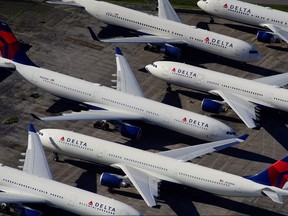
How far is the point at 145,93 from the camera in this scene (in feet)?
380

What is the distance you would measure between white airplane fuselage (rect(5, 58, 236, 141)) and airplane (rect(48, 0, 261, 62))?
13.1 metres

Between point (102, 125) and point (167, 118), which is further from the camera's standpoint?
point (102, 125)

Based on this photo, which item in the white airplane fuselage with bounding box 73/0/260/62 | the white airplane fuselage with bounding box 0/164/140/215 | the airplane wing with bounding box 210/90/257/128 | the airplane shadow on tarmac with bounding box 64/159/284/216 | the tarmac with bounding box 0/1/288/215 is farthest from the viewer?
the white airplane fuselage with bounding box 73/0/260/62

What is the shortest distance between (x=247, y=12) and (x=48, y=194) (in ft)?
172

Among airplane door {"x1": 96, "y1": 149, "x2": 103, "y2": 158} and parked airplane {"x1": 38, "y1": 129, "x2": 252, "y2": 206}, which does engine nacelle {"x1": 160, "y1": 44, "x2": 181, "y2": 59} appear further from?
airplane door {"x1": 96, "y1": 149, "x2": 103, "y2": 158}

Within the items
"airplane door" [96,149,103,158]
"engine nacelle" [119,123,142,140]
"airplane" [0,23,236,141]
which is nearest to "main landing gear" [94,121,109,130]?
"airplane" [0,23,236,141]

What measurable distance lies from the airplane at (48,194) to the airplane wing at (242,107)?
25.4m

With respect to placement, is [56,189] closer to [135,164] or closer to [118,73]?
[135,164]

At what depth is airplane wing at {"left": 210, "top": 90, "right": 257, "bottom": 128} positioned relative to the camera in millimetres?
106812

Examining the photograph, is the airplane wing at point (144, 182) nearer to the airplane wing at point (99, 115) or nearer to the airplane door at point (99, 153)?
the airplane door at point (99, 153)

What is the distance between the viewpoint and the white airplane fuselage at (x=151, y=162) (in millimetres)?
92688

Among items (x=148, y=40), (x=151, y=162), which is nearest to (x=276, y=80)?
(x=148, y=40)

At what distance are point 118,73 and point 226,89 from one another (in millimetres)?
15109

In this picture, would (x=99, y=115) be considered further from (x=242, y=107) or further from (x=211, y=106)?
(x=242, y=107)
